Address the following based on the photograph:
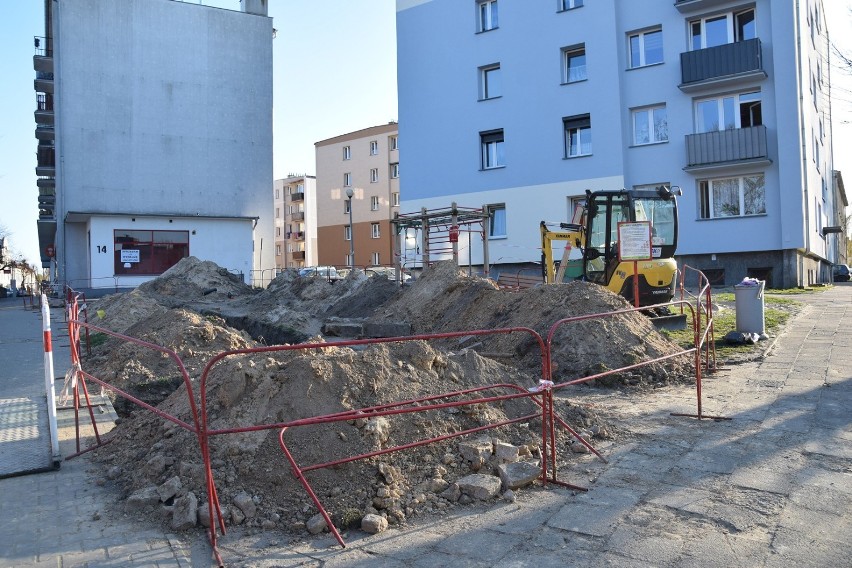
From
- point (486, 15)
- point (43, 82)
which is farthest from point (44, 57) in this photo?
point (486, 15)

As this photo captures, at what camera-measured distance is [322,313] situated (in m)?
18.8

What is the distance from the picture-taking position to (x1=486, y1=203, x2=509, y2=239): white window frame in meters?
28.7

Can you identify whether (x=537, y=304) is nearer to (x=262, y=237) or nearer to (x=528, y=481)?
(x=528, y=481)

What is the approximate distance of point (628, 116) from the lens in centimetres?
2650

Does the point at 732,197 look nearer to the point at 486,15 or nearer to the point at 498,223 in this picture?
the point at 498,223

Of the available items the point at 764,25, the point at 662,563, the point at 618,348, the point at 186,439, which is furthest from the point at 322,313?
the point at 764,25

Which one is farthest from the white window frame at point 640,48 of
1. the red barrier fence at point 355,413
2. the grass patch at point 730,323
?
the red barrier fence at point 355,413

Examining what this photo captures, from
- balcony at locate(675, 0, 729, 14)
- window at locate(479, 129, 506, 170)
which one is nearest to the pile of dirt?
balcony at locate(675, 0, 729, 14)

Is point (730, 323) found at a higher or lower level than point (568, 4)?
lower

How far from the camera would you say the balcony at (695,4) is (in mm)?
24297

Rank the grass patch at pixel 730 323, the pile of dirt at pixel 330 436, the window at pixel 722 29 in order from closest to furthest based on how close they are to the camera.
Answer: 1. the pile of dirt at pixel 330 436
2. the grass patch at pixel 730 323
3. the window at pixel 722 29

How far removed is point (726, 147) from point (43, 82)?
3638 centimetres

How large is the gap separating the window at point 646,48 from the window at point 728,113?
2.57 meters

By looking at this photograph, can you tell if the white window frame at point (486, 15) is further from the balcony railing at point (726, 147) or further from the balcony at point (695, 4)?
the balcony railing at point (726, 147)
